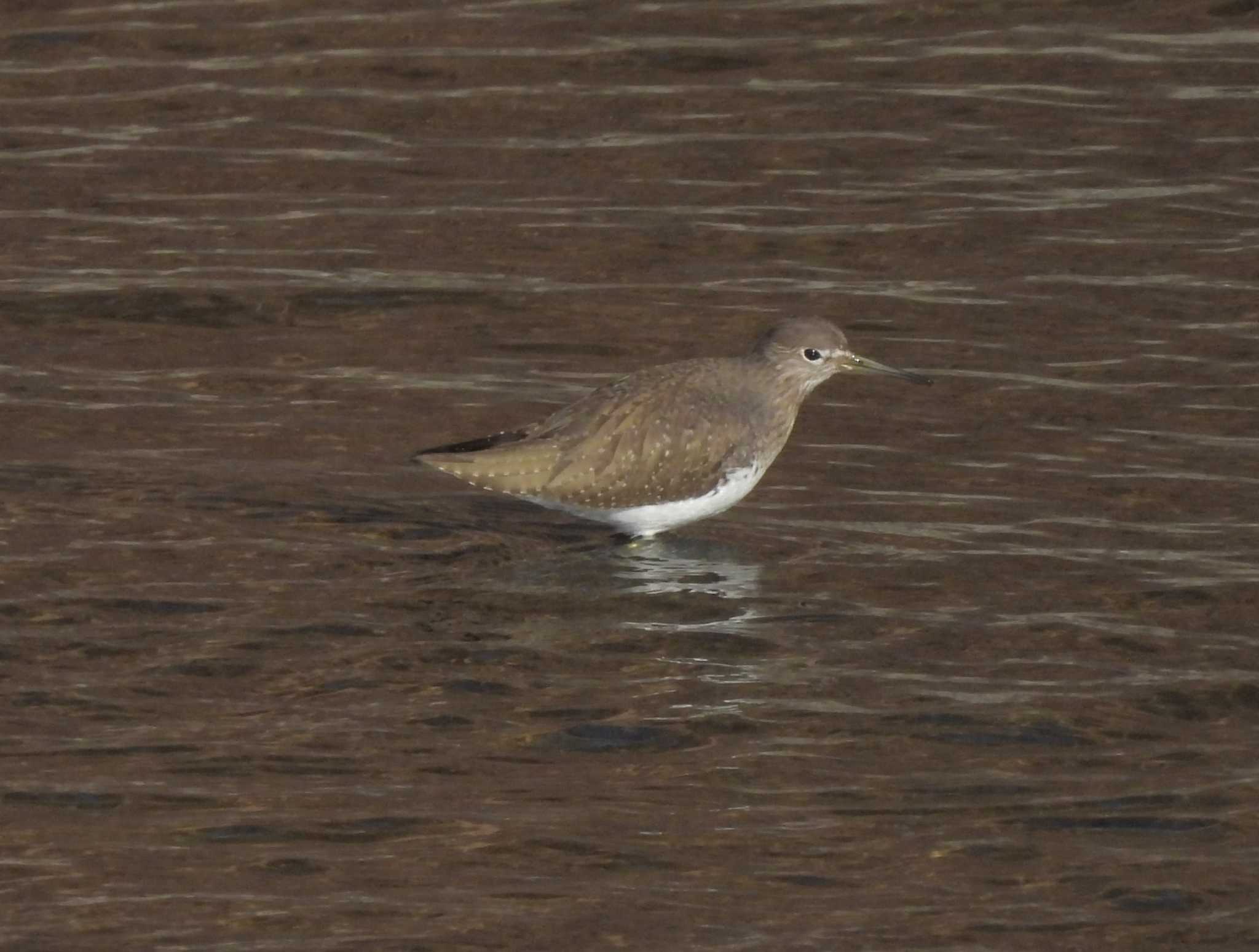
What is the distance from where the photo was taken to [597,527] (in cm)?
1331

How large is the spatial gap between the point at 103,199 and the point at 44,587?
6.19 m

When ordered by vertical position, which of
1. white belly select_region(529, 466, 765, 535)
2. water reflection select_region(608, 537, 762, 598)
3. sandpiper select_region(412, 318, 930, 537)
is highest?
sandpiper select_region(412, 318, 930, 537)

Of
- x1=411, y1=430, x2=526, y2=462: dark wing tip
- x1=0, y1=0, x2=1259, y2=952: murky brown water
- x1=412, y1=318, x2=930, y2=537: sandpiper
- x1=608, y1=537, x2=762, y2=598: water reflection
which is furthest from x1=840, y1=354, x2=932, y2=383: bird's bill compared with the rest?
x1=411, y1=430, x2=526, y2=462: dark wing tip

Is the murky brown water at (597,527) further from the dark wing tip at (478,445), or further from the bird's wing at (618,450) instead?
the dark wing tip at (478,445)

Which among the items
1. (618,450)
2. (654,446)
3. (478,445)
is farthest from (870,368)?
(478,445)

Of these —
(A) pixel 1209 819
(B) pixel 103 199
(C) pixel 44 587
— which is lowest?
(A) pixel 1209 819

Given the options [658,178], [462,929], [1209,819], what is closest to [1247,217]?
[658,178]

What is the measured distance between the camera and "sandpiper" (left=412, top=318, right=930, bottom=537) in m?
12.4

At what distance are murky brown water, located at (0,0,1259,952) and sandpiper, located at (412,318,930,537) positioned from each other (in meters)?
0.33

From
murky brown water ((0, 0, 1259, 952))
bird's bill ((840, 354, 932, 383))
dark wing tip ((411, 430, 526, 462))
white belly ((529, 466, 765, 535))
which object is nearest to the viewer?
murky brown water ((0, 0, 1259, 952))

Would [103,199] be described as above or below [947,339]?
above

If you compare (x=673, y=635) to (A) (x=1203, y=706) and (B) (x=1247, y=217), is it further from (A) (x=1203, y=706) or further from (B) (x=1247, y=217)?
(B) (x=1247, y=217)

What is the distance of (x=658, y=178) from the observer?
685 inches

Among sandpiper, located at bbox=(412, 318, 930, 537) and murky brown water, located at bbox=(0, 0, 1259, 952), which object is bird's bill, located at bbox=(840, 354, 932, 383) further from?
murky brown water, located at bbox=(0, 0, 1259, 952)
